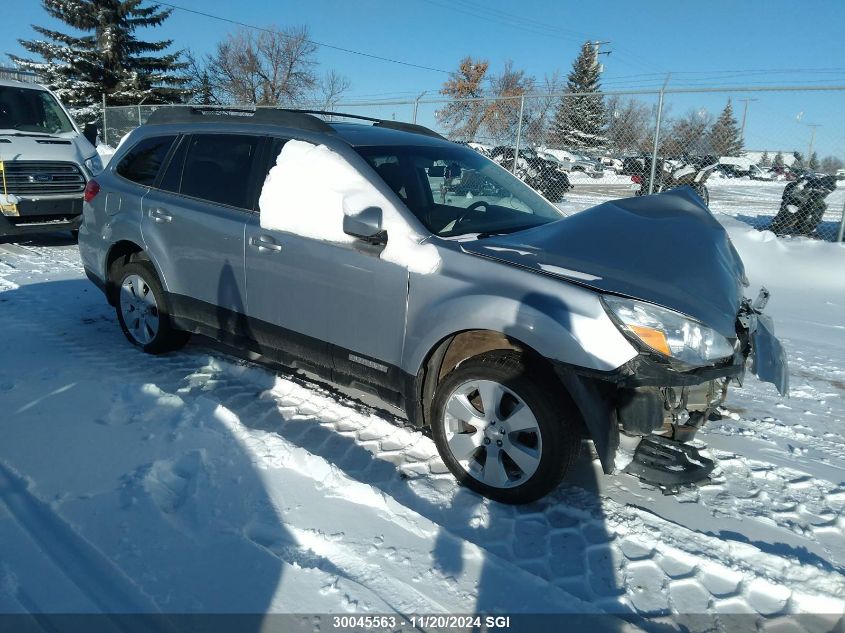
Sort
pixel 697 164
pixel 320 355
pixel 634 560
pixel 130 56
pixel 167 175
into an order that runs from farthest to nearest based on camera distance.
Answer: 1. pixel 130 56
2. pixel 697 164
3. pixel 167 175
4. pixel 320 355
5. pixel 634 560

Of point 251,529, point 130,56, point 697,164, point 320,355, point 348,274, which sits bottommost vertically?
point 251,529

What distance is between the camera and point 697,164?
10.1 meters

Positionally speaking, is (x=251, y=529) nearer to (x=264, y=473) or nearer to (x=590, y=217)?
(x=264, y=473)

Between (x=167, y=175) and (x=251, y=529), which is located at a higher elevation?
(x=167, y=175)

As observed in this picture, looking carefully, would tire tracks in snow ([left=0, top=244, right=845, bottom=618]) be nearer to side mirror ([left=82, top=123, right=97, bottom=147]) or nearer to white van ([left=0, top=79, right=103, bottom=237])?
white van ([left=0, top=79, right=103, bottom=237])

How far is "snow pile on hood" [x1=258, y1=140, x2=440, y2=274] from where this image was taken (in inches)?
128

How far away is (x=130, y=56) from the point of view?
106 ft

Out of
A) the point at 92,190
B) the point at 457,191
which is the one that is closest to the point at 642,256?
the point at 457,191

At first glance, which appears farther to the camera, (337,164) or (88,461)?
(337,164)

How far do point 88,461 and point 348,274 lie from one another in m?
1.70

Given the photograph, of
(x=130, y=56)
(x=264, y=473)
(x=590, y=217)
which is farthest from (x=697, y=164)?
(x=130, y=56)

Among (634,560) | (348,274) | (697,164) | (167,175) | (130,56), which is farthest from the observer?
(130,56)

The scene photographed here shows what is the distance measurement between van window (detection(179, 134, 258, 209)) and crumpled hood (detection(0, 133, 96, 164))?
17.7ft

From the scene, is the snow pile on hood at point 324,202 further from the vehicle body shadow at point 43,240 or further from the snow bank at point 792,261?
the vehicle body shadow at point 43,240
